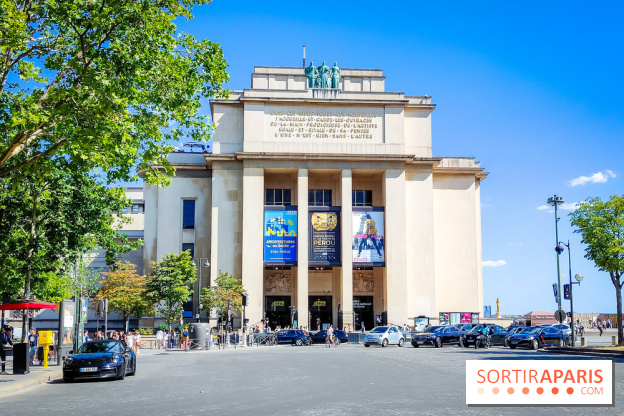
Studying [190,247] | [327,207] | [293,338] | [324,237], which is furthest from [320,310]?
[293,338]

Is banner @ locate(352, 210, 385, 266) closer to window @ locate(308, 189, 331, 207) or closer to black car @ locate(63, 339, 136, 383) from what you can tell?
window @ locate(308, 189, 331, 207)

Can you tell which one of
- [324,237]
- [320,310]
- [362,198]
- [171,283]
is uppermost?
[362,198]

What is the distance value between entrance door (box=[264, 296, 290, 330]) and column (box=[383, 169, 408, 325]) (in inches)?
414

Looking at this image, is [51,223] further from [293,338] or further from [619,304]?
[619,304]

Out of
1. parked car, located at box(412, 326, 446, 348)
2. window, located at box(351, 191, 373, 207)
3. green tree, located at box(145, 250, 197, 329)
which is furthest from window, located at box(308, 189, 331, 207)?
parked car, located at box(412, 326, 446, 348)

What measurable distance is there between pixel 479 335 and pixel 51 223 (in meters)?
26.6

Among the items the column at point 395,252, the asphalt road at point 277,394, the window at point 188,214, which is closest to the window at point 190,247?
the window at point 188,214

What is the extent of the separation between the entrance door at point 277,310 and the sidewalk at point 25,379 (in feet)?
145

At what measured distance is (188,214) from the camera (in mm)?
69438

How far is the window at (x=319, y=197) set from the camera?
70562 millimetres

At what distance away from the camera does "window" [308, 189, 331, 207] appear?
232ft

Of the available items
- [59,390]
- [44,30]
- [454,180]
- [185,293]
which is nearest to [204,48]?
[44,30]

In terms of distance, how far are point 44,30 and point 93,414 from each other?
1234 centimetres

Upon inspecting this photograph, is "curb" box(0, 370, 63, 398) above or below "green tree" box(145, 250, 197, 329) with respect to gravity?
below
